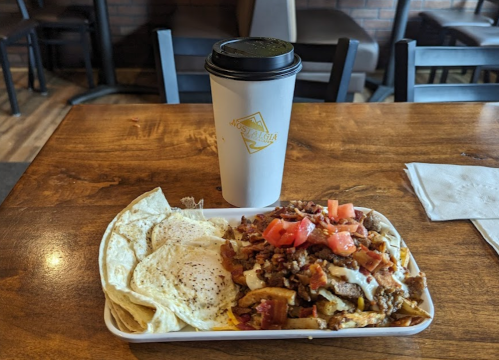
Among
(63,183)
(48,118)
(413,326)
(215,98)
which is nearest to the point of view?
(413,326)

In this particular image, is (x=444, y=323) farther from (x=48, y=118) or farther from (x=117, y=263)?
(x=48, y=118)

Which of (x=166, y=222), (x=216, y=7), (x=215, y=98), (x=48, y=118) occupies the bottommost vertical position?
(x=48, y=118)

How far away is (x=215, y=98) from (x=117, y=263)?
0.37 metres

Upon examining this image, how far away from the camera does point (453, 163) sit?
1.18 meters

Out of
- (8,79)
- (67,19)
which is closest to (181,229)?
(8,79)

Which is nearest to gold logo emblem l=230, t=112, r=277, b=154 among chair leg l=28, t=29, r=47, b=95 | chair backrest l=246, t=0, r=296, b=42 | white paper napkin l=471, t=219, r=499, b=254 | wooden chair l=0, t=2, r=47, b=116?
white paper napkin l=471, t=219, r=499, b=254

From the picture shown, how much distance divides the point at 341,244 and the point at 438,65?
108cm

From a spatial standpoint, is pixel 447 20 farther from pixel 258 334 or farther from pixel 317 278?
pixel 258 334

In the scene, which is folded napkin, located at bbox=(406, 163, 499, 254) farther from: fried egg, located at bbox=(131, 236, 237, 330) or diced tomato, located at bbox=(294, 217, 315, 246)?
fried egg, located at bbox=(131, 236, 237, 330)

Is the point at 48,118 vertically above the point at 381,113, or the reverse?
the point at 381,113

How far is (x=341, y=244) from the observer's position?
720 mm

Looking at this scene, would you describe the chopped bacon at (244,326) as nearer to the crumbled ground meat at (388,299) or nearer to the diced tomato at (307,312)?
the diced tomato at (307,312)

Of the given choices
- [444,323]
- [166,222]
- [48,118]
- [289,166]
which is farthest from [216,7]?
[444,323]

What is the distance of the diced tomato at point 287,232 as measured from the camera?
742mm
